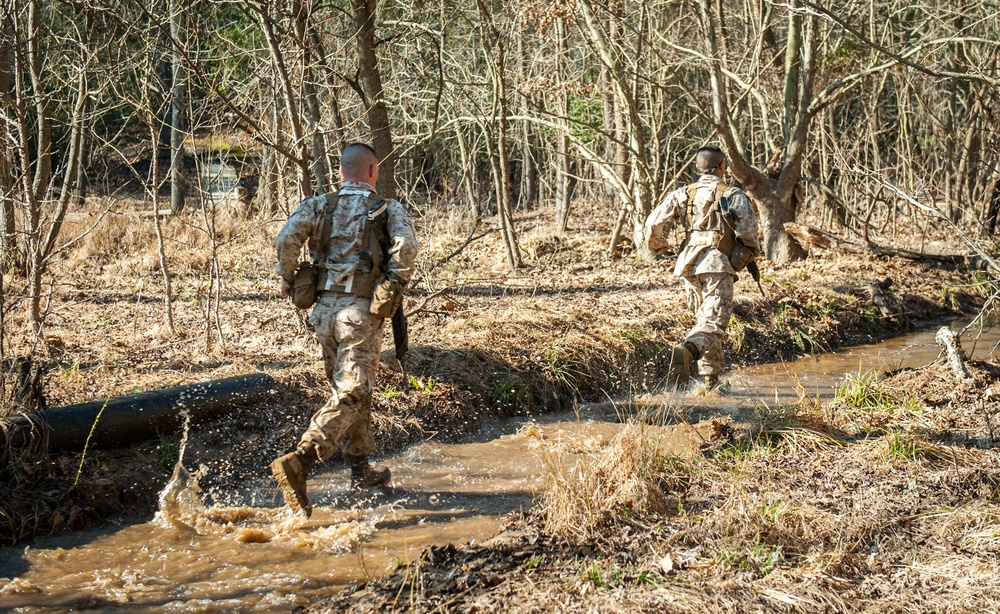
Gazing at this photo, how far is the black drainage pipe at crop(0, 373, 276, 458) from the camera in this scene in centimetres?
509

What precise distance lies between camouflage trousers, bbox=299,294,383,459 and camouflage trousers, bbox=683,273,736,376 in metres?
3.36

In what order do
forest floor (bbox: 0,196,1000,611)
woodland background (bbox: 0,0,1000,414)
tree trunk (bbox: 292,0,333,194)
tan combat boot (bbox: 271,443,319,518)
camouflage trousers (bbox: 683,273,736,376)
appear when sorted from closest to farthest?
forest floor (bbox: 0,196,1000,611) → tan combat boot (bbox: 271,443,319,518) → tree trunk (bbox: 292,0,333,194) → woodland background (bbox: 0,0,1000,414) → camouflage trousers (bbox: 683,273,736,376)

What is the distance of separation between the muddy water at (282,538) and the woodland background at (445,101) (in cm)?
142

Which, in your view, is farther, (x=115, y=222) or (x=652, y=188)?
(x=115, y=222)

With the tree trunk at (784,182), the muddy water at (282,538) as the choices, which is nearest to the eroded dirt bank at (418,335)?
the muddy water at (282,538)

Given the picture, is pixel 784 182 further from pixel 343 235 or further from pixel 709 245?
pixel 343 235

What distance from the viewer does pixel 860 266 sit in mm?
12469

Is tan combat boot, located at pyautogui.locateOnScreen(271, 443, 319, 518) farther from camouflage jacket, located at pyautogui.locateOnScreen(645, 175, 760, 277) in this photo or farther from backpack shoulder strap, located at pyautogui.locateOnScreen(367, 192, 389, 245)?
camouflage jacket, located at pyautogui.locateOnScreen(645, 175, 760, 277)

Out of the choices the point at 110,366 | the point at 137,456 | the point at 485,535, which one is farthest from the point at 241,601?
the point at 110,366

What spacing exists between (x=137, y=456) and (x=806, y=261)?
33.5ft

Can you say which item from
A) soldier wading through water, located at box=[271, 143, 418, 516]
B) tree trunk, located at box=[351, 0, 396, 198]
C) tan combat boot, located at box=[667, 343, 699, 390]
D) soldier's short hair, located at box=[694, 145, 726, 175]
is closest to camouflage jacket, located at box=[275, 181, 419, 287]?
soldier wading through water, located at box=[271, 143, 418, 516]

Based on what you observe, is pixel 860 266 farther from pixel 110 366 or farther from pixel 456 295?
pixel 110 366

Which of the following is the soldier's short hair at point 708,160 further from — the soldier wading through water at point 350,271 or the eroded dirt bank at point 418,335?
the soldier wading through water at point 350,271

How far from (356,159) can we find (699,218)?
3.51 m
